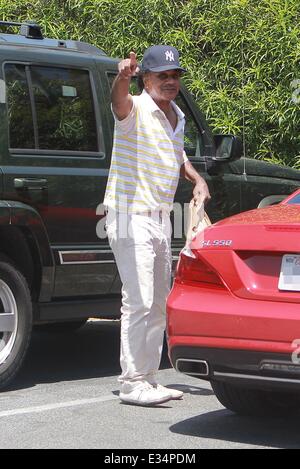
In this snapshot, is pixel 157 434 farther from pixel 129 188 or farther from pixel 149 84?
pixel 149 84

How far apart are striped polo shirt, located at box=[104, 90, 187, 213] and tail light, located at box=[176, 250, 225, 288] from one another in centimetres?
76

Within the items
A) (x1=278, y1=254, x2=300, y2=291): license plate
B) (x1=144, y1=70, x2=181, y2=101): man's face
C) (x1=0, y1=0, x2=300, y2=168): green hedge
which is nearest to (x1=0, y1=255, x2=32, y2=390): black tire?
(x1=144, y1=70, x2=181, y2=101): man's face

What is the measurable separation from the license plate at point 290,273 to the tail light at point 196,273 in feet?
1.04

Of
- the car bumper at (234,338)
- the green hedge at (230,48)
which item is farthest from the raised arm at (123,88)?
the green hedge at (230,48)

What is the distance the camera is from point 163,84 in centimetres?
654

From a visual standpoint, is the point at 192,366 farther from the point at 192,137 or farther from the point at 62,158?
the point at 192,137

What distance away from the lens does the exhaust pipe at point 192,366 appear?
545 cm

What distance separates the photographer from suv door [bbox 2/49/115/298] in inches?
275

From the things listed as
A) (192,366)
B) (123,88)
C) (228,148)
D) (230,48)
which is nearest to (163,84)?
(123,88)

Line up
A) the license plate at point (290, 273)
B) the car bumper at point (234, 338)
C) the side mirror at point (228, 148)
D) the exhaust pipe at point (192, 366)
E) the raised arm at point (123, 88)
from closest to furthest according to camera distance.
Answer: the car bumper at point (234, 338), the license plate at point (290, 273), the exhaust pipe at point (192, 366), the raised arm at point (123, 88), the side mirror at point (228, 148)

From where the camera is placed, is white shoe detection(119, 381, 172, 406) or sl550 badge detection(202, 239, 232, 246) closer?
sl550 badge detection(202, 239, 232, 246)

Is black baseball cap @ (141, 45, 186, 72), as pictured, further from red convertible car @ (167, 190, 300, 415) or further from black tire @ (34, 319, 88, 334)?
black tire @ (34, 319, 88, 334)

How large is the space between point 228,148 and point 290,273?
2712mm

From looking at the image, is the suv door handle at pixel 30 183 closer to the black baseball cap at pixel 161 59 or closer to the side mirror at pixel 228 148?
the black baseball cap at pixel 161 59
